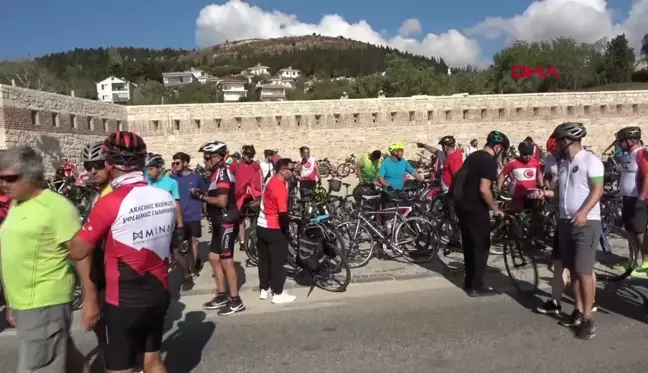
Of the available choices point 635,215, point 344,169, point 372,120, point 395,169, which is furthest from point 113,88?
point 635,215

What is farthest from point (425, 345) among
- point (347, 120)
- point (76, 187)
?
point (347, 120)

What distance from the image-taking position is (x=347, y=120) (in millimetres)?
30297

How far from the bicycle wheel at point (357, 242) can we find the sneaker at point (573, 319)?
305cm

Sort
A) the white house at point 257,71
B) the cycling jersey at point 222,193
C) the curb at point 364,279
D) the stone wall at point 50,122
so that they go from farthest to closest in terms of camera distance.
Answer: the white house at point 257,71, the stone wall at point 50,122, the curb at point 364,279, the cycling jersey at point 222,193

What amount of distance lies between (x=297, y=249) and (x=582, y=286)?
343 centimetres

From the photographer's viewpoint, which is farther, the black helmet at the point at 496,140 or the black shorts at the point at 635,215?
the black shorts at the point at 635,215

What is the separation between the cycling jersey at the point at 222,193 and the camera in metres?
5.35

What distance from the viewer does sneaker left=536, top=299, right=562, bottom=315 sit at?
4.96 meters

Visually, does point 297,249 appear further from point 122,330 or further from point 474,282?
point 122,330

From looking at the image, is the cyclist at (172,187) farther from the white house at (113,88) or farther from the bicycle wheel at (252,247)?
the white house at (113,88)

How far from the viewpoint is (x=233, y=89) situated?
116375mm

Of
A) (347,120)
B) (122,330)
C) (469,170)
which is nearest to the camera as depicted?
(122,330)

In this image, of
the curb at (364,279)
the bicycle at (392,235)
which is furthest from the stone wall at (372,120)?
the curb at (364,279)

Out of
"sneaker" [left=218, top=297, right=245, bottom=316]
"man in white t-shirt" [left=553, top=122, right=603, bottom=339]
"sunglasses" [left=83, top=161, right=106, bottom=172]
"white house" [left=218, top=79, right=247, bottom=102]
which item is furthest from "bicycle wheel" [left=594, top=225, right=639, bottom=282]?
"white house" [left=218, top=79, right=247, bottom=102]
